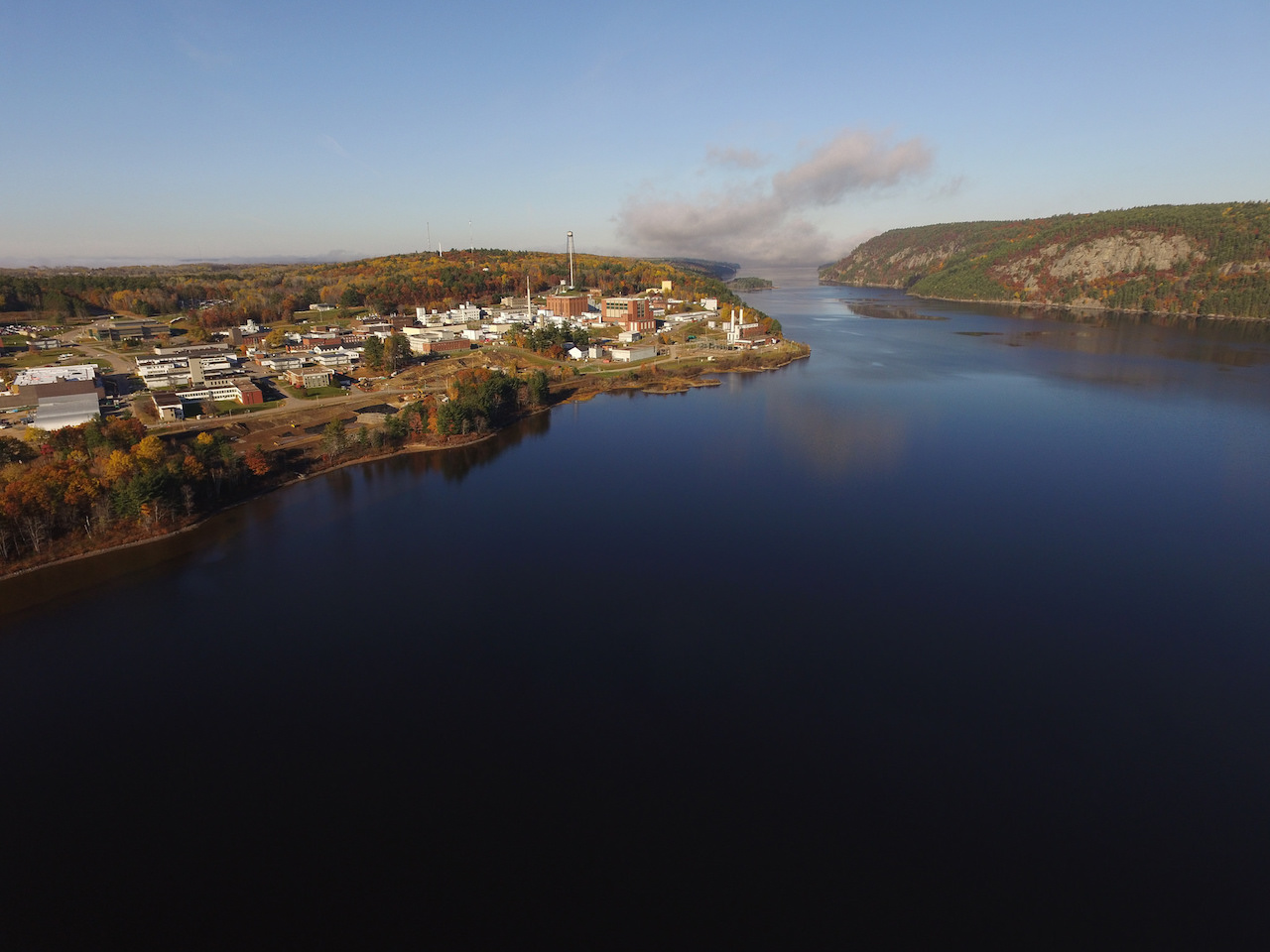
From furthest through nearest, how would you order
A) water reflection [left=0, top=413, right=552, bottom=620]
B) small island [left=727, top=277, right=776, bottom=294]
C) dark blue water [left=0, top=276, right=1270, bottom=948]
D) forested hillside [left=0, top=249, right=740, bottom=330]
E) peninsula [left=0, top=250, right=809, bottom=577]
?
small island [left=727, top=277, right=776, bottom=294]
forested hillside [left=0, top=249, right=740, bottom=330]
peninsula [left=0, top=250, right=809, bottom=577]
water reflection [left=0, top=413, right=552, bottom=620]
dark blue water [left=0, top=276, right=1270, bottom=948]

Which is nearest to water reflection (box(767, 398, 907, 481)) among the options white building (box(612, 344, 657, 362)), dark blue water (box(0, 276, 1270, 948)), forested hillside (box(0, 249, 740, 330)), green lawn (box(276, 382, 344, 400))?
dark blue water (box(0, 276, 1270, 948))

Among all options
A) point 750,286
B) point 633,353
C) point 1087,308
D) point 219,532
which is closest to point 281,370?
point 219,532

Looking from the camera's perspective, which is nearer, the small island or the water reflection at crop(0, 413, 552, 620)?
the water reflection at crop(0, 413, 552, 620)

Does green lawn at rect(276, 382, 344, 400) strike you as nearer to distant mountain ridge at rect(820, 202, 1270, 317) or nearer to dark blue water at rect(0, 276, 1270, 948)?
dark blue water at rect(0, 276, 1270, 948)

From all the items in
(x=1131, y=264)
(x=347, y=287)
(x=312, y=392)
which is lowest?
(x=312, y=392)

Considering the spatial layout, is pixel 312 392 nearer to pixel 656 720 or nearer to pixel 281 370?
pixel 281 370

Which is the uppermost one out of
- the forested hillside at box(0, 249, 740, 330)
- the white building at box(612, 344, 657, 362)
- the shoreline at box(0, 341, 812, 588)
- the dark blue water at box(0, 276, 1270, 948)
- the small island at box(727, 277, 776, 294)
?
the small island at box(727, 277, 776, 294)

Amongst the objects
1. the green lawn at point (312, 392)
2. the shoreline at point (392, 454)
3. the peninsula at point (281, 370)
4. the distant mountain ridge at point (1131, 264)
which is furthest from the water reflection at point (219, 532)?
the distant mountain ridge at point (1131, 264)
